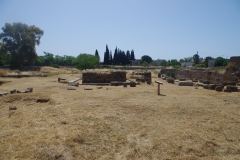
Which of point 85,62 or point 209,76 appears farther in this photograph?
point 85,62

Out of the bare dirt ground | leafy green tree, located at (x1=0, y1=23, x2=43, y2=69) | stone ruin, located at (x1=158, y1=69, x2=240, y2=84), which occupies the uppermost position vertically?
leafy green tree, located at (x1=0, y1=23, x2=43, y2=69)

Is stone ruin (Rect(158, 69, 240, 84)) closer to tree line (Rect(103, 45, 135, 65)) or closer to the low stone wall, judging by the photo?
the low stone wall

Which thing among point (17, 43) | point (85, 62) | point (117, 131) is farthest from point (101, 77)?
point (17, 43)

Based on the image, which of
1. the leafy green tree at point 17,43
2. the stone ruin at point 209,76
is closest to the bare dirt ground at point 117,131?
the stone ruin at point 209,76

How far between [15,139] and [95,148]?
1.79 metres

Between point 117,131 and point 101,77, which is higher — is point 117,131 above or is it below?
below

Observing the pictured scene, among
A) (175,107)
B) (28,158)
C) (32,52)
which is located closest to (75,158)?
(28,158)

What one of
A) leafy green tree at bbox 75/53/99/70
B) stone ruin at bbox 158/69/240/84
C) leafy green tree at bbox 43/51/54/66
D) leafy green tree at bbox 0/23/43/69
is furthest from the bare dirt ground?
leafy green tree at bbox 43/51/54/66

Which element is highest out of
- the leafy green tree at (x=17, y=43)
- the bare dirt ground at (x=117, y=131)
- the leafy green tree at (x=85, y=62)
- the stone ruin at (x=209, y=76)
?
the leafy green tree at (x=17, y=43)

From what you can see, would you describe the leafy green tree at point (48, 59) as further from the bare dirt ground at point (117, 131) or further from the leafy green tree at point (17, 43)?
the bare dirt ground at point (117, 131)

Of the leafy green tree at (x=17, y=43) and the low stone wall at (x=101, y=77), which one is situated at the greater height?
the leafy green tree at (x=17, y=43)

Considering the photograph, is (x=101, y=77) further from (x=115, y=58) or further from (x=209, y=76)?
(x=115, y=58)

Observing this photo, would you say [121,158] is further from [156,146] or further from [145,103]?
[145,103]

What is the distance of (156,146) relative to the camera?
4.11 m
